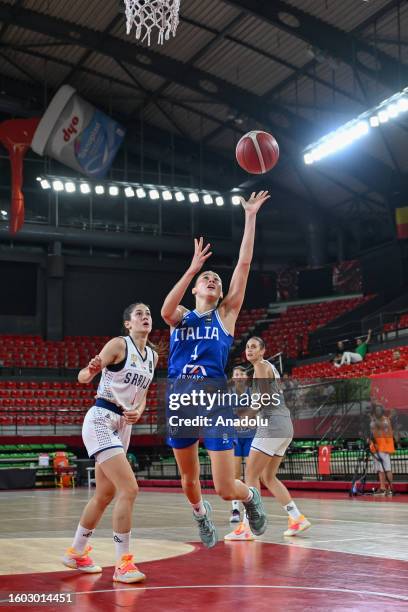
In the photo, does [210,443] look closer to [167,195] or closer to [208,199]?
[167,195]

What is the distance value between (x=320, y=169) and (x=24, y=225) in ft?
42.2

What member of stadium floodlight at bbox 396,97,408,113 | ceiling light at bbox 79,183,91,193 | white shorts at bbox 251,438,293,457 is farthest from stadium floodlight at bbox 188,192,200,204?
white shorts at bbox 251,438,293,457

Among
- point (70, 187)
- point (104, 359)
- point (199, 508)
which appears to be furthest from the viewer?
point (70, 187)

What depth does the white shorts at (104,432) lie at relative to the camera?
5785 mm

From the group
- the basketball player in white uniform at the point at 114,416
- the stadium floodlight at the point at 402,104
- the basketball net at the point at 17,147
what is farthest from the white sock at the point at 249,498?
the basketball net at the point at 17,147

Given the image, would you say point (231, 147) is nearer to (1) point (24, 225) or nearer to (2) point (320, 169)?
(2) point (320, 169)

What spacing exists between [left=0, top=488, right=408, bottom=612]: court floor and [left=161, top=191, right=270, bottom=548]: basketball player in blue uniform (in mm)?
645

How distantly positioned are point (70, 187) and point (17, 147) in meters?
2.68

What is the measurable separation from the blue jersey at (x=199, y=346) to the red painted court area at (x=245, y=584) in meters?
1.53

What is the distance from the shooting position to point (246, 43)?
26656mm

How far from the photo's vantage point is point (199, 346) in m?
6.11

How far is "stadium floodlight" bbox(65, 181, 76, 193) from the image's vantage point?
31.0 meters

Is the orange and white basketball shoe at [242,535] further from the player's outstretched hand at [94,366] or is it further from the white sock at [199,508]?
the player's outstretched hand at [94,366]

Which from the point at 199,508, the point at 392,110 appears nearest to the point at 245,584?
the point at 199,508
